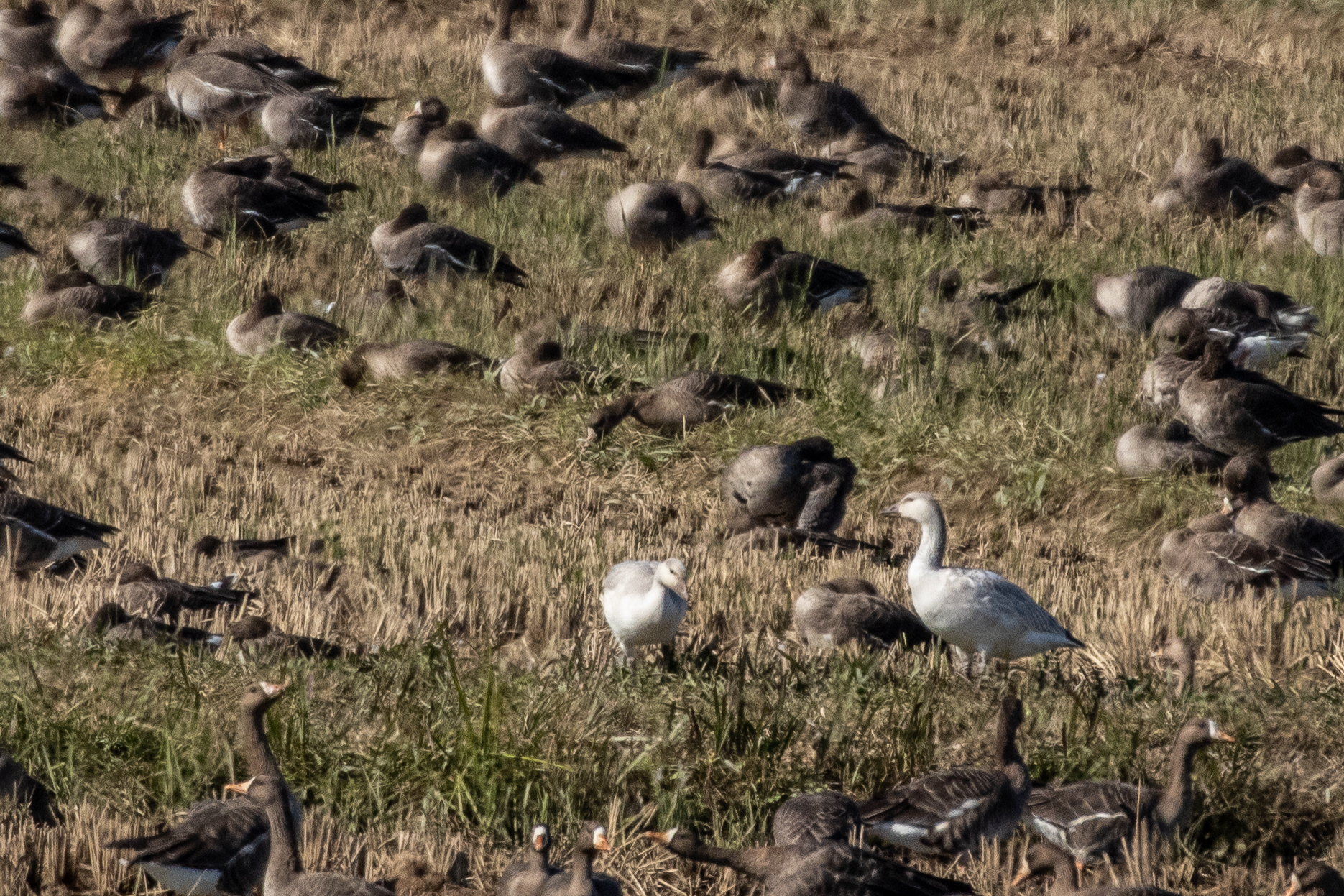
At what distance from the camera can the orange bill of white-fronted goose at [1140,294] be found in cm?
1307

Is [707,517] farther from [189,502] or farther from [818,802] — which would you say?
[818,802]

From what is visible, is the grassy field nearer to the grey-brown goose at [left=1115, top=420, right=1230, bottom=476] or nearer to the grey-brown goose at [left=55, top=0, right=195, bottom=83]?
the grey-brown goose at [left=1115, top=420, right=1230, bottom=476]

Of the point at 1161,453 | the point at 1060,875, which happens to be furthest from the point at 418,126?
the point at 1060,875

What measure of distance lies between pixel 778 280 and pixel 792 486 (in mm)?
3597

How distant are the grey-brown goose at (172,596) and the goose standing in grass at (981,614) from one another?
3035mm

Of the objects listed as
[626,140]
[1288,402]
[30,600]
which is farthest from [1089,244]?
[30,600]

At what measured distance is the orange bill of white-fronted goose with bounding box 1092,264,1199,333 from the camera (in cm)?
1307

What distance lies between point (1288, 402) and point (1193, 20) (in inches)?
531

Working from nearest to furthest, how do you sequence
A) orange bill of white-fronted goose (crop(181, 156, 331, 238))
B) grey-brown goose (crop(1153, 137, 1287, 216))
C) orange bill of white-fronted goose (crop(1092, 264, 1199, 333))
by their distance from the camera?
orange bill of white-fronted goose (crop(1092, 264, 1199, 333))
orange bill of white-fronted goose (crop(181, 156, 331, 238))
grey-brown goose (crop(1153, 137, 1287, 216))

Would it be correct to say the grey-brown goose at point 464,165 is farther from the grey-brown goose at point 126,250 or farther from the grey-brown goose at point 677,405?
the grey-brown goose at point 677,405

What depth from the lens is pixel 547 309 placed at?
1339cm

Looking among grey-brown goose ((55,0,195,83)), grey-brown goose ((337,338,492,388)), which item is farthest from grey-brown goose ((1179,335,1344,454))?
grey-brown goose ((55,0,195,83))

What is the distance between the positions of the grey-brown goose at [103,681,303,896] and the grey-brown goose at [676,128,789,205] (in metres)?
11.3

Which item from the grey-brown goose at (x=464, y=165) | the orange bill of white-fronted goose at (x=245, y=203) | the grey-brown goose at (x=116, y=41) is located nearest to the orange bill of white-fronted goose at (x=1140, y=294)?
the grey-brown goose at (x=464, y=165)
